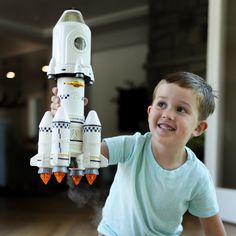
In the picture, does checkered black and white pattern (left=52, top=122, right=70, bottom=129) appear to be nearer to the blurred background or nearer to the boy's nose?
the boy's nose

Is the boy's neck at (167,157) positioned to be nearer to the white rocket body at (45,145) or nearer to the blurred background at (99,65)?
the white rocket body at (45,145)

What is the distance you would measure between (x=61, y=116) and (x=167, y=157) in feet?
0.95

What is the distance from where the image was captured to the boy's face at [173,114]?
2.33 feet

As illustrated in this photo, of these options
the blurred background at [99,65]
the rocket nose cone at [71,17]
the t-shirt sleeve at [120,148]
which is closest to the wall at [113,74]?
the blurred background at [99,65]

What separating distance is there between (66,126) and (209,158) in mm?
1272

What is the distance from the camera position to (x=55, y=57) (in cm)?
63

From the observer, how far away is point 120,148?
77 centimetres

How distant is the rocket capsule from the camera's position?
2.01 feet

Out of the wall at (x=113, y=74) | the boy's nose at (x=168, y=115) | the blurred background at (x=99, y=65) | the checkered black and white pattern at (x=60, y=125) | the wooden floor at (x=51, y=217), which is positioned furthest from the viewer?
the wall at (x=113, y=74)

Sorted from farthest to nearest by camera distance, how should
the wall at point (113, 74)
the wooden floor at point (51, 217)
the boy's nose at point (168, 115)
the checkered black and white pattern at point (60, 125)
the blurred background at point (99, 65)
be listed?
the wall at point (113, 74) → the blurred background at point (99, 65) → the wooden floor at point (51, 217) → the boy's nose at point (168, 115) → the checkered black and white pattern at point (60, 125)

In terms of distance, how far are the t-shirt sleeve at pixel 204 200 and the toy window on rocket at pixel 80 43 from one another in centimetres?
38

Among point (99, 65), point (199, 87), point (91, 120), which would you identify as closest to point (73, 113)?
point (91, 120)

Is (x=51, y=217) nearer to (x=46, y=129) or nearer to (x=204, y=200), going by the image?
(x=204, y=200)

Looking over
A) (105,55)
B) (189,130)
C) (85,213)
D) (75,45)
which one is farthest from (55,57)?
(105,55)
